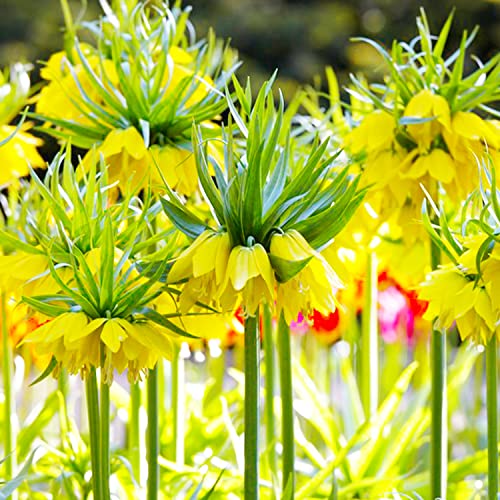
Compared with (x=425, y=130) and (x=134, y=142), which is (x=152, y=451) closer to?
(x=134, y=142)

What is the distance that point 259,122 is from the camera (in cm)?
68

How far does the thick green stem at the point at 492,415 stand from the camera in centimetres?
81

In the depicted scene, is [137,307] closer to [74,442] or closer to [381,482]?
[74,442]

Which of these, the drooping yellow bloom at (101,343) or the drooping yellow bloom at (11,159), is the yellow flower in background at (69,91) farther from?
the drooping yellow bloom at (101,343)

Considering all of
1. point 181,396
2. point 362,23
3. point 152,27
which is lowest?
point 181,396

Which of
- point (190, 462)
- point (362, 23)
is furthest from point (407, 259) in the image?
point (362, 23)

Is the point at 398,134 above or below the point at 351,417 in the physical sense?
above

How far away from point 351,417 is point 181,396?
1.17 ft

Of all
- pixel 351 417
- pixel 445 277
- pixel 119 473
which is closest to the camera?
pixel 445 277

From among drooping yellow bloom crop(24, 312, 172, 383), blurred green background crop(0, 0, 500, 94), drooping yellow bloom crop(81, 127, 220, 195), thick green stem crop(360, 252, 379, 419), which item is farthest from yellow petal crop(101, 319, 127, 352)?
blurred green background crop(0, 0, 500, 94)

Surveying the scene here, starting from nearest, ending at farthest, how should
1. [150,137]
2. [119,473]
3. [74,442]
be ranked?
1. [150,137]
2. [74,442]
3. [119,473]

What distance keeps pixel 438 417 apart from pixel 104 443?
1.15 ft

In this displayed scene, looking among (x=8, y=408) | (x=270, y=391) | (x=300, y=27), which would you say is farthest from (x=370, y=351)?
(x=300, y=27)

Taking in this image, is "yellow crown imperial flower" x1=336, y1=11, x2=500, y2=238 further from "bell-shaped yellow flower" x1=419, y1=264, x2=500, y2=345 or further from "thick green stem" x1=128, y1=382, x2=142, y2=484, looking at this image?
"thick green stem" x1=128, y1=382, x2=142, y2=484
